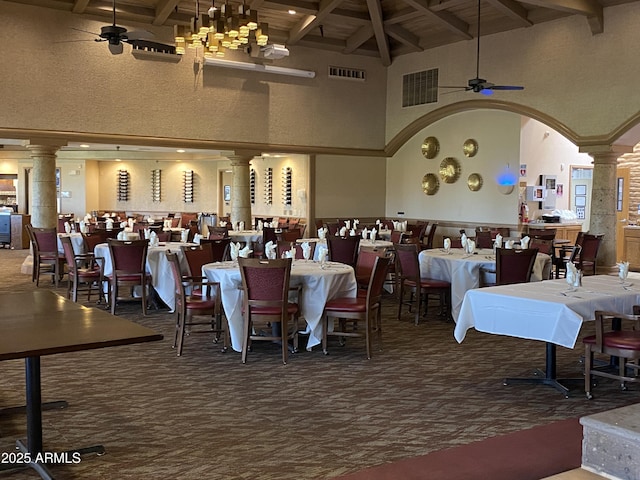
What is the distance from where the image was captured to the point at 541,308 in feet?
16.5

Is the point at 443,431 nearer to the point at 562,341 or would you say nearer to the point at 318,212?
the point at 562,341

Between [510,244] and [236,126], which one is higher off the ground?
[236,126]

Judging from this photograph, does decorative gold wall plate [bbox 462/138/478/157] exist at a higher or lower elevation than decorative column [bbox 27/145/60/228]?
higher

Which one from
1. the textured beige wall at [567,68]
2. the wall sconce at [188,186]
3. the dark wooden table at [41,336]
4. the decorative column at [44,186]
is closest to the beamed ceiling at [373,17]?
the textured beige wall at [567,68]

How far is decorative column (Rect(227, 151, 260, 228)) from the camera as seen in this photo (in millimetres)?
15219

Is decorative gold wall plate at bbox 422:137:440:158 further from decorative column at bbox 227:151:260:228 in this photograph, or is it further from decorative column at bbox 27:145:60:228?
decorative column at bbox 27:145:60:228

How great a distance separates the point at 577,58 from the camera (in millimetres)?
12406

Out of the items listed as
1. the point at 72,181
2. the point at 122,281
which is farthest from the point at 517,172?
the point at 72,181

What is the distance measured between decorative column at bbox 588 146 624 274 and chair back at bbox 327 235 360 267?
18.4ft

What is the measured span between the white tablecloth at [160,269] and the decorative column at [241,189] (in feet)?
20.9

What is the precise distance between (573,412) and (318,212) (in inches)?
464

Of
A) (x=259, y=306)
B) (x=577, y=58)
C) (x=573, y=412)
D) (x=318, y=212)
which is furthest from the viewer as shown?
(x=318, y=212)

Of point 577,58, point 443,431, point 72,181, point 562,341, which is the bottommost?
point 443,431

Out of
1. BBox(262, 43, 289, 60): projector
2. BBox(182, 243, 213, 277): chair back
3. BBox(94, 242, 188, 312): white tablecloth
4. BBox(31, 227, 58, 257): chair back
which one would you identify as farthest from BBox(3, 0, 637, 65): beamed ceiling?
BBox(182, 243, 213, 277): chair back
